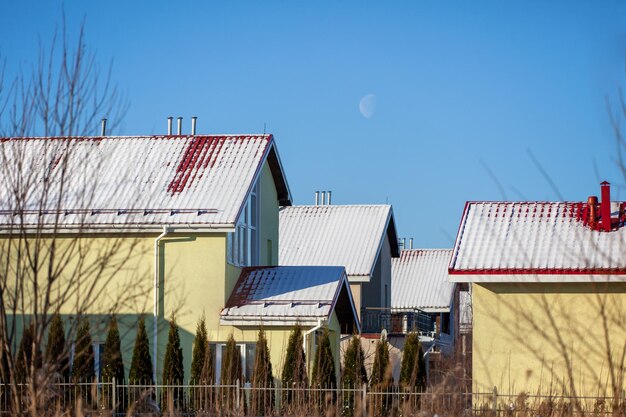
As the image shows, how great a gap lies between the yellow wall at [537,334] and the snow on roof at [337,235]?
13652 millimetres

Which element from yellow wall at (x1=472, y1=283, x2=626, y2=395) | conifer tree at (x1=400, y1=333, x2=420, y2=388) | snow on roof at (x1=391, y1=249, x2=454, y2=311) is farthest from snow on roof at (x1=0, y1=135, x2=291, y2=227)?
snow on roof at (x1=391, y1=249, x2=454, y2=311)

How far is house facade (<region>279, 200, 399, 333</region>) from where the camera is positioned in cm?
3541

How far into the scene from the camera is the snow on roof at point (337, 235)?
117ft

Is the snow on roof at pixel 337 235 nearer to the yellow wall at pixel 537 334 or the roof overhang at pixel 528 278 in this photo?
Answer: the yellow wall at pixel 537 334

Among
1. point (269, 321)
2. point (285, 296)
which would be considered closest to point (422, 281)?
point (285, 296)

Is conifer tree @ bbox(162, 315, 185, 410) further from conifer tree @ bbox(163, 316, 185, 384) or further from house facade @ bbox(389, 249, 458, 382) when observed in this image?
house facade @ bbox(389, 249, 458, 382)

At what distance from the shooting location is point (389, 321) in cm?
3681

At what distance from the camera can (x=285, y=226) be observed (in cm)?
3872

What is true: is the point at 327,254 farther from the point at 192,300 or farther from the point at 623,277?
the point at 623,277

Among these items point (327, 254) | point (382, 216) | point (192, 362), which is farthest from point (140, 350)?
point (382, 216)

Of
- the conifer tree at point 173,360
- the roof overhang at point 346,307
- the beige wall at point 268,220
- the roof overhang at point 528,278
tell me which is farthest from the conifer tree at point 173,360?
the roof overhang at point 528,278

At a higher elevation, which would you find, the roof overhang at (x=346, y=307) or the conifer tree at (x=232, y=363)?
the roof overhang at (x=346, y=307)

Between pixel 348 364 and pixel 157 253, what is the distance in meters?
4.94

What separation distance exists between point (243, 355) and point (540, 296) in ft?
22.8
